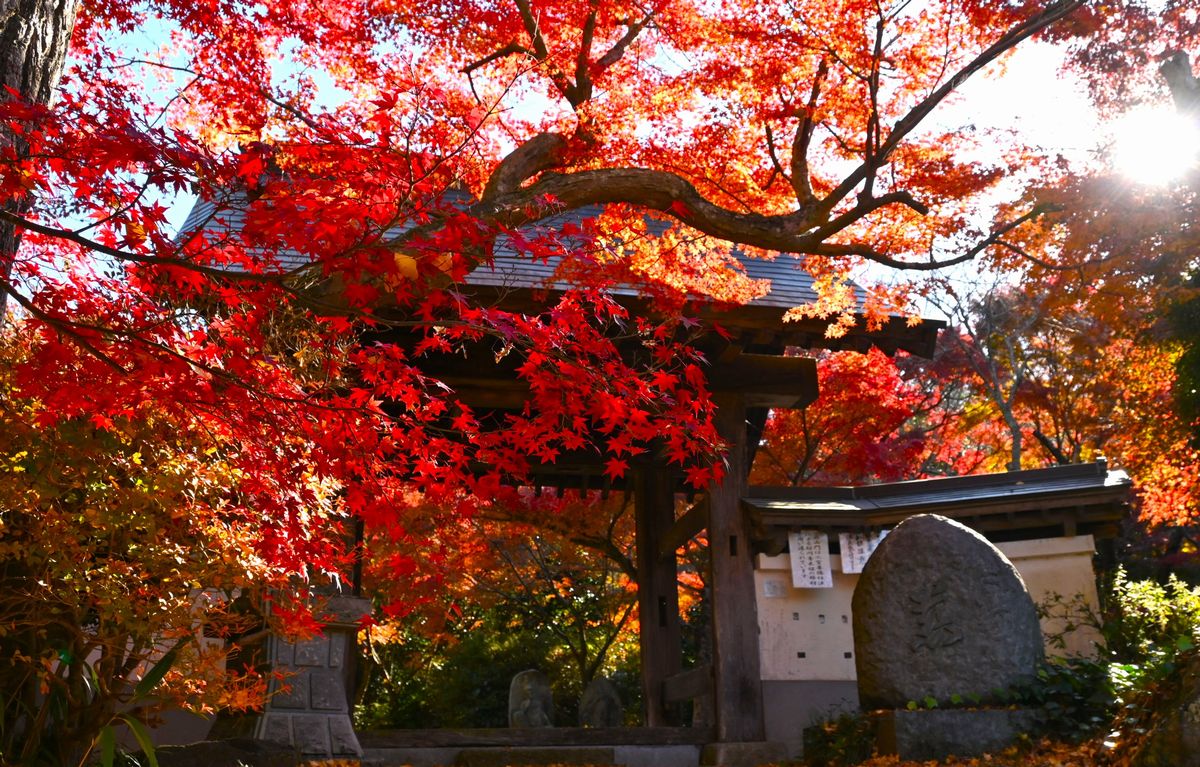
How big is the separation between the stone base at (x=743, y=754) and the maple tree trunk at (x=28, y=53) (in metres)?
6.97

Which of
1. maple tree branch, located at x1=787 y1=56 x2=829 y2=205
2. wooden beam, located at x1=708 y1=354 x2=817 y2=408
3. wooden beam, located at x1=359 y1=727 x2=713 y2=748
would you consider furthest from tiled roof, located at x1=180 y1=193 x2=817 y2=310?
wooden beam, located at x1=359 y1=727 x2=713 y2=748

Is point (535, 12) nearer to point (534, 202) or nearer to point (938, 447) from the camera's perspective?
point (534, 202)

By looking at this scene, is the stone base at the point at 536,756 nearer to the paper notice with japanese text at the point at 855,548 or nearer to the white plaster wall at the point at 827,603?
the white plaster wall at the point at 827,603

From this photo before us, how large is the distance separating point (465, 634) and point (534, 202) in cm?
1127

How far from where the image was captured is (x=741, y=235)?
6348mm

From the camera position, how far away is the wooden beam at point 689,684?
9.41 m

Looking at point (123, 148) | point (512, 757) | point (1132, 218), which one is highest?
point (1132, 218)

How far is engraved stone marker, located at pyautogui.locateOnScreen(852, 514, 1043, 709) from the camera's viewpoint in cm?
730

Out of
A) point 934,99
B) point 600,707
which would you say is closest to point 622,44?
point 934,99

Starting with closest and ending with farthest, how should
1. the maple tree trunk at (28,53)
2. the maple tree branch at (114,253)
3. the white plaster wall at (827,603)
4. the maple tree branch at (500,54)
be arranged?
the maple tree branch at (114,253)
the maple tree trunk at (28,53)
the maple tree branch at (500,54)
the white plaster wall at (827,603)

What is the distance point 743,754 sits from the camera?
871 centimetres

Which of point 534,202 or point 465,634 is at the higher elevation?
point 534,202

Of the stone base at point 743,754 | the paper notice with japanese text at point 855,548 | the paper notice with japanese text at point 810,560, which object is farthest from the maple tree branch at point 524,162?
the paper notice with japanese text at point 855,548

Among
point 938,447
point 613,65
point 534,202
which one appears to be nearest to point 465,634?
point 938,447
